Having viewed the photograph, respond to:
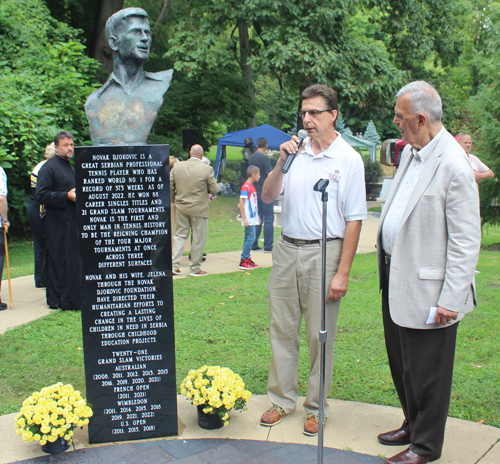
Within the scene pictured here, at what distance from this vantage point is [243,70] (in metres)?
22.3

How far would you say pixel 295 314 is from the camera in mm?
3611

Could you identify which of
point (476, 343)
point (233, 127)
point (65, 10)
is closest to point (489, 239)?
point (476, 343)

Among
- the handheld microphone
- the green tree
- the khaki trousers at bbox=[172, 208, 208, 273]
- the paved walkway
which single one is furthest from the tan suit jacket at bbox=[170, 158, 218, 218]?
the green tree

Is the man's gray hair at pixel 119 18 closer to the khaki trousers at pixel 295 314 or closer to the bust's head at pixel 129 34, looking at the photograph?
the bust's head at pixel 129 34

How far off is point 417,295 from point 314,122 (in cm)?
123

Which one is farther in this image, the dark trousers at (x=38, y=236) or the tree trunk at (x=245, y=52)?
the tree trunk at (x=245, y=52)

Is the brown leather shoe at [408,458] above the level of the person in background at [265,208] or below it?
below

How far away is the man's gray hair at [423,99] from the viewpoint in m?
2.90

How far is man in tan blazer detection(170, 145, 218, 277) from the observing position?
847cm

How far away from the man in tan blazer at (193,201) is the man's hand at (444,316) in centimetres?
592

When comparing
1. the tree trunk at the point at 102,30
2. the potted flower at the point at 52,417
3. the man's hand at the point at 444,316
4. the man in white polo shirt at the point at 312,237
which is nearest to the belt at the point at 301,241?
the man in white polo shirt at the point at 312,237

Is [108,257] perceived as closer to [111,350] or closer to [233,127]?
[111,350]

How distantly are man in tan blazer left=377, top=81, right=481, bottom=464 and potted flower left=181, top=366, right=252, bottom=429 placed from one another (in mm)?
1051

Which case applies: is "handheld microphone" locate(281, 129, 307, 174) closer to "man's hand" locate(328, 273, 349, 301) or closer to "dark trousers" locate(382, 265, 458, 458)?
"man's hand" locate(328, 273, 349, 301)
